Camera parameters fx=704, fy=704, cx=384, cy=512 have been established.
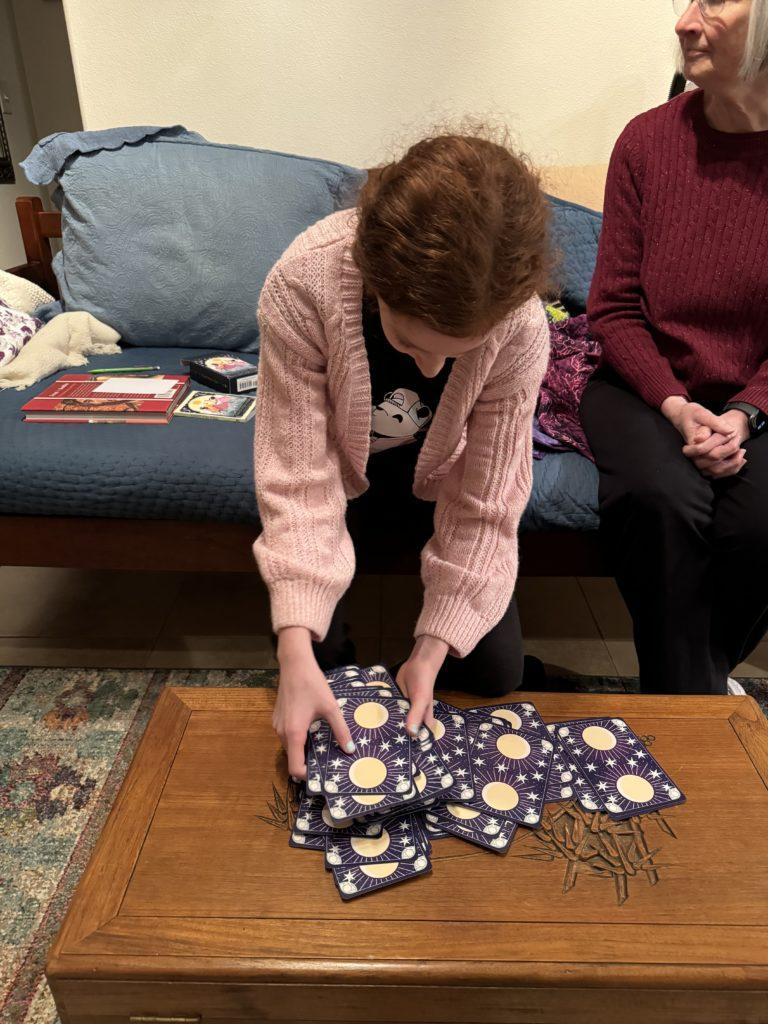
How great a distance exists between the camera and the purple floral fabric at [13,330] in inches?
63.2

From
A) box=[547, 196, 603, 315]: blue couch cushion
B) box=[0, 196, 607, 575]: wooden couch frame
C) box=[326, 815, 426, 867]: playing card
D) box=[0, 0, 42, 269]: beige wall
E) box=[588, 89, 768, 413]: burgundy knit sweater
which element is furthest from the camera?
box=[0, 0, 42, 269]: beige wall

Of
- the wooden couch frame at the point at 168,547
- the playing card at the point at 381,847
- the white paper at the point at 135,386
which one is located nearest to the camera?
the playing card at the point at 381,847

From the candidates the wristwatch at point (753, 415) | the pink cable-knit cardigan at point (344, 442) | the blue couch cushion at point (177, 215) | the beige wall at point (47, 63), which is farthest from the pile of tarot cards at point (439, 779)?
the beige wall at point (47, 63)

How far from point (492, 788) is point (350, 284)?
60cm

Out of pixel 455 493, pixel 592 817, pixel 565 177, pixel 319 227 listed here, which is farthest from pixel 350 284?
pixel 565 177

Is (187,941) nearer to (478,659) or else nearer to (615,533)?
(478,659)

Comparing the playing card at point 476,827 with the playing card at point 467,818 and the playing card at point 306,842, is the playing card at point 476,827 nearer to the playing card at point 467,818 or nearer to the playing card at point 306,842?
the playing card at point 467,818

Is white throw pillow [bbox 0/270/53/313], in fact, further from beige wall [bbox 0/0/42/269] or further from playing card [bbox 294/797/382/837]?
beige wall [bbox 0/0/42/269]

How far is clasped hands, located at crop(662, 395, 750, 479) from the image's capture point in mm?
1135

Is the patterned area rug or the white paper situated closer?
the patterned area rug

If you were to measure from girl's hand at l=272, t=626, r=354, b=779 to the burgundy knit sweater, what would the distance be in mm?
800

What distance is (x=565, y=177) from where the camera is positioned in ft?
5.95

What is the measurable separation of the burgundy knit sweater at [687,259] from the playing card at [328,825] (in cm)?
88

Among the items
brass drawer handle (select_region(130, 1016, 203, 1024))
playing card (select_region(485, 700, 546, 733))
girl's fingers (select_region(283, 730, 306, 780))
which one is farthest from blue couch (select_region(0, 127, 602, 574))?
brass drawer handle (select_region(130, 1016, 203, 1024))
